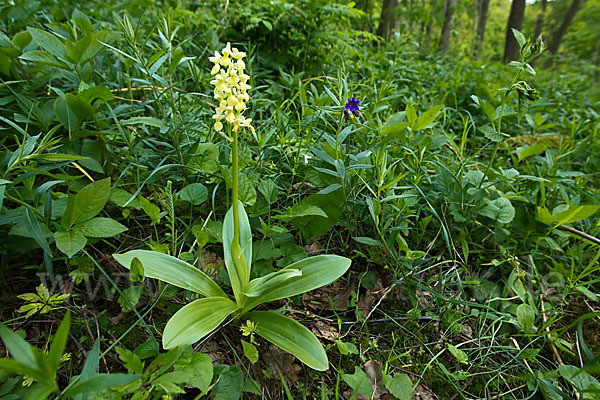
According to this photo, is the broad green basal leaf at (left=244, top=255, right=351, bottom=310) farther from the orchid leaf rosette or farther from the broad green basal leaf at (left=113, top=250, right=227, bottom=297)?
the broad green basal leaf at (left=113, top=250, right=227, bottom=297)

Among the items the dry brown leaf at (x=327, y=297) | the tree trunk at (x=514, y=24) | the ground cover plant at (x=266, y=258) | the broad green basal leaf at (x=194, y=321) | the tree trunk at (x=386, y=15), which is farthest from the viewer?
the tree trunk at (x=514, y=24)

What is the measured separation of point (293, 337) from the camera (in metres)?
1.15

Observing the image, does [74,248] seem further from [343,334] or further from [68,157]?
[343,334]

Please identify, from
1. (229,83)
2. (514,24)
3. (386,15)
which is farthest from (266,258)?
(514,24)

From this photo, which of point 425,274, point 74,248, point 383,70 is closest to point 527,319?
point 425,274

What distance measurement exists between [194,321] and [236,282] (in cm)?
20

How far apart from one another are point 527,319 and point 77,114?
220 cm

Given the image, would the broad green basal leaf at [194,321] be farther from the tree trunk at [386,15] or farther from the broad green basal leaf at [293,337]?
the tree trunk at [386,15]

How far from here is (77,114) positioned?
1.60 m

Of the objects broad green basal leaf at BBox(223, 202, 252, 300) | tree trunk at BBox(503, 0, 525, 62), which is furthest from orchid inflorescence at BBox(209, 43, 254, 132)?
tree trunk at BBox(503, 0, 525, 62)

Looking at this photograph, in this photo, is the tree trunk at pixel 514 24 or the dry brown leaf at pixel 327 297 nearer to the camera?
the dry brown leaf at pixel 327 297

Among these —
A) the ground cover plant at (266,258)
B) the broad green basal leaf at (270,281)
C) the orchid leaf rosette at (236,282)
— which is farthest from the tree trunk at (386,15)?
the broad green basal leaf at (270,281)

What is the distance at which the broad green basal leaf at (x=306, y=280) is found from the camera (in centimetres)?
121

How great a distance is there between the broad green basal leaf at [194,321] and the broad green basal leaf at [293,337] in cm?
13
